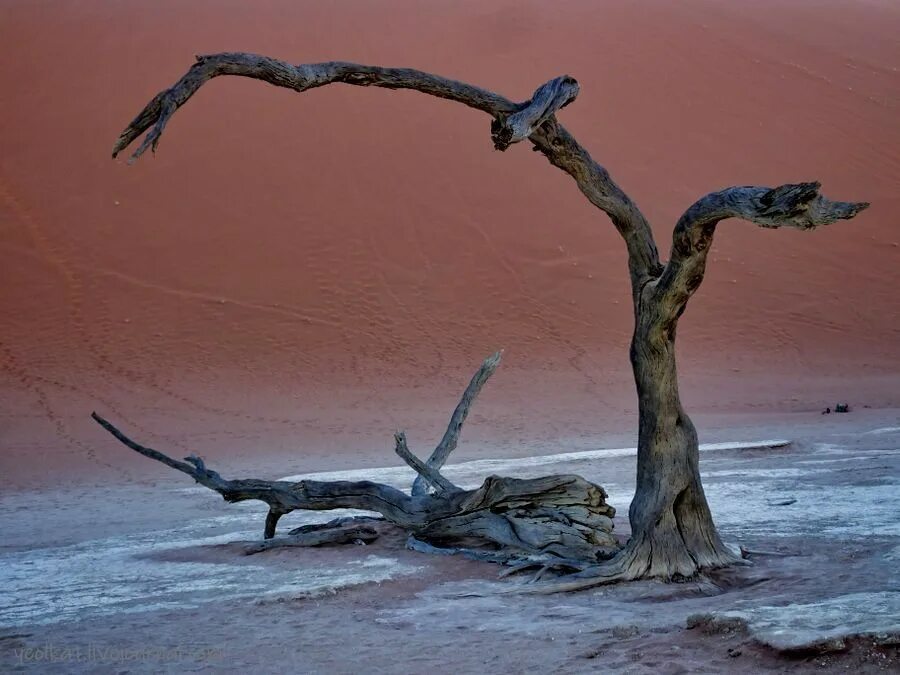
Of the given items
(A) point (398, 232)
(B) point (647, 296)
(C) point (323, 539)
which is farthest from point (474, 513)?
(A) point (398, 232)

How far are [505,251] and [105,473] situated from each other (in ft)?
35.8

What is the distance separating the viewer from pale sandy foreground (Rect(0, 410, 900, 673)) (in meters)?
3.88

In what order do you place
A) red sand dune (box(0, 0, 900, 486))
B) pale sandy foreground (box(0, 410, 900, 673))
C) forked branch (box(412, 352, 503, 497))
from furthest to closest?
red sand dune (box(0, 0, 900, 486))
forked branch (box(412, 352, 503, 497))
pale sandy foreground (box(0, 410, 900, 673))

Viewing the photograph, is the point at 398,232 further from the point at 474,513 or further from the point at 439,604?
the point at 439,604

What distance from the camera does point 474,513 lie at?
6.50 m

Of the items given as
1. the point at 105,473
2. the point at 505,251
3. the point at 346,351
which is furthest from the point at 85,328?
the point at 505,251

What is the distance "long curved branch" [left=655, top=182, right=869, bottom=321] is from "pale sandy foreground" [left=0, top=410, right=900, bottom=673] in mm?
1476

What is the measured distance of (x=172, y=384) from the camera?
1706cm

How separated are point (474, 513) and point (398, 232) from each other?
1578 cm

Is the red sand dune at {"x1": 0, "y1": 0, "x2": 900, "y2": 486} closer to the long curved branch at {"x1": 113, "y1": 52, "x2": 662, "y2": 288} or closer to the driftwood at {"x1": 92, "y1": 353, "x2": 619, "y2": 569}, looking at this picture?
the driftwood at {"x1": 92, "y1": 353, "x2": 619, "y2": 569}

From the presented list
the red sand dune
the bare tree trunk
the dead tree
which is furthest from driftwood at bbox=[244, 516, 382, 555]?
the red sand dune

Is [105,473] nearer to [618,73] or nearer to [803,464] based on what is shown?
[803,464]

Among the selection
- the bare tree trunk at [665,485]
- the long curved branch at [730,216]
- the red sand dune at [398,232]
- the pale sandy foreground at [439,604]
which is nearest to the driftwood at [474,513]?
the pale sandy foreground at [439,604]

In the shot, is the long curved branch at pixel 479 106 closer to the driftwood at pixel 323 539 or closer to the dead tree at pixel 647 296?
the dead tree at pixel 647 296
